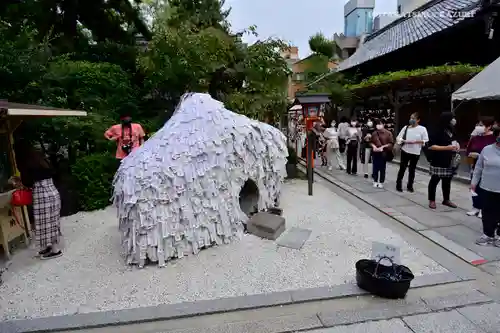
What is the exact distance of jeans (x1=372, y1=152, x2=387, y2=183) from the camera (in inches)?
314

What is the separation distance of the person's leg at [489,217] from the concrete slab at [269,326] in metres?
3.14

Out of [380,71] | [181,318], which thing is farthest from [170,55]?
[380,71]

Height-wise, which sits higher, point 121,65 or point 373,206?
point 121,65

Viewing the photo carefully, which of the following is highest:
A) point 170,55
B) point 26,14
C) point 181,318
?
point 26,14

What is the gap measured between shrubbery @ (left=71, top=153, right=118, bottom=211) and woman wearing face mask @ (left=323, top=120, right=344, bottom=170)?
648 centimetres

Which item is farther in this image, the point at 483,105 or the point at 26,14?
the point at 483,105

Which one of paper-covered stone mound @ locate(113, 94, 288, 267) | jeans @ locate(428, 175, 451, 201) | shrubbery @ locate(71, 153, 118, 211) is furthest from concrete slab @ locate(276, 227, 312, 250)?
shrubbery @ locate(71, 153, 118, 211)

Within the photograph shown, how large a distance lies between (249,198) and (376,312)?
3237mm

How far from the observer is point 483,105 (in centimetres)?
1053

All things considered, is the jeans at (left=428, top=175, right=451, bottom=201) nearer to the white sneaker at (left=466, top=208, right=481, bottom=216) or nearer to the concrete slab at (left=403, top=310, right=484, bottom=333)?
the white sneaker at (left=466, top=208, right=481, bottom=216)

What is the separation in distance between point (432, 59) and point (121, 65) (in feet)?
37.8

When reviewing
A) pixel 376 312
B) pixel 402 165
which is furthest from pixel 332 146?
pixel 376 312

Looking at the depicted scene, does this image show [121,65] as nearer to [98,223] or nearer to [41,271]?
[98,223]

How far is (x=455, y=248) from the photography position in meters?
4.69
